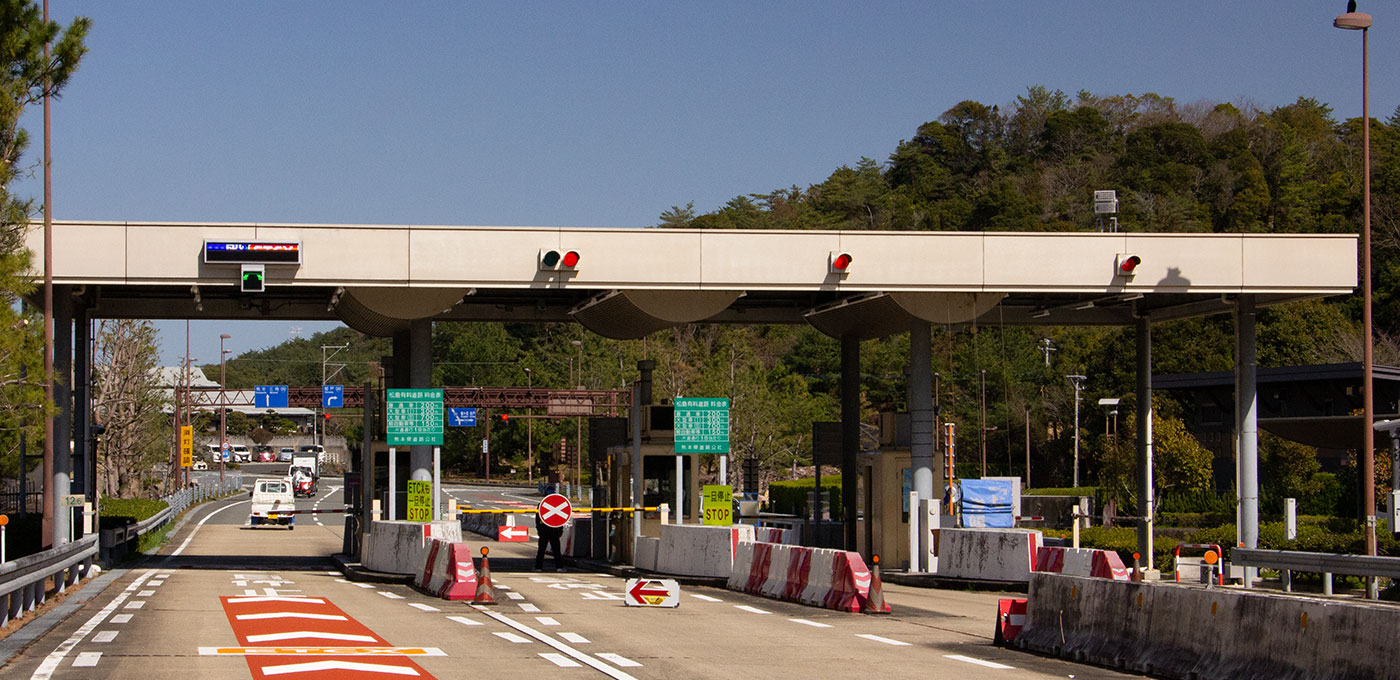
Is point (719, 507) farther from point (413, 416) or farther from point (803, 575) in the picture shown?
point (413, 416)

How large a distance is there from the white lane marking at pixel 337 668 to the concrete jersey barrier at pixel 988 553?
1369 centimetres

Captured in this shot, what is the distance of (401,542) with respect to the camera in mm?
24766

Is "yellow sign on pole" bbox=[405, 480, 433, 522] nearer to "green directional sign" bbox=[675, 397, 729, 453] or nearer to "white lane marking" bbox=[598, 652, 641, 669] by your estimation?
"green directional sign" bbox=[675, 397, 729, 453]

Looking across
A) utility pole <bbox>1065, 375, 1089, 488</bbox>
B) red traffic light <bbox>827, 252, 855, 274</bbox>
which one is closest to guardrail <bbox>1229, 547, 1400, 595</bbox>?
red traffic light <bbox>827, 252, 855, 274</bbox>

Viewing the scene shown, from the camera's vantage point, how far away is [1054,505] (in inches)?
2247

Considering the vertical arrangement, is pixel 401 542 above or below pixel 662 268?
below

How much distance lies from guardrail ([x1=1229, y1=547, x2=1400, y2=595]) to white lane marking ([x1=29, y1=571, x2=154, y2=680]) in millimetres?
12346

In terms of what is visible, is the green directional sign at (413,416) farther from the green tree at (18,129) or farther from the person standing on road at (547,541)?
the green tree at (18,129)

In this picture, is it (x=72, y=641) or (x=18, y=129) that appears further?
(x=18, y=129)

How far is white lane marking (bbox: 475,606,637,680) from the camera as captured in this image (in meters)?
11.6

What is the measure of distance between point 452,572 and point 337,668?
28.8 feet

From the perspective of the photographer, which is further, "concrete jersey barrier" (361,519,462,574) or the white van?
the white van

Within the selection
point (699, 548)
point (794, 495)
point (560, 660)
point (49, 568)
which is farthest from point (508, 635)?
point (794, 495)

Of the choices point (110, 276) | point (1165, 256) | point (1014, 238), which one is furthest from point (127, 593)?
point (1165, 256)
